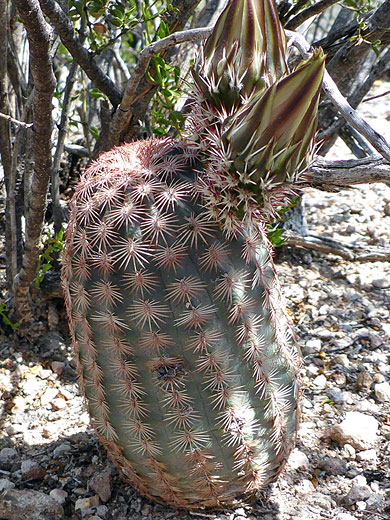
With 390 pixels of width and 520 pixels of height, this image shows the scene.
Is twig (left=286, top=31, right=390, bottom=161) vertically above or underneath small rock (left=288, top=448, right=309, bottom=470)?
above

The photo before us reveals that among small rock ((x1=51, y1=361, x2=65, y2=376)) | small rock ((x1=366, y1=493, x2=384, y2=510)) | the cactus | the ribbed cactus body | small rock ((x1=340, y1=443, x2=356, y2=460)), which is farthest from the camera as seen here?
small rock ((x1=51, y1=361, x2=65, y2=376))

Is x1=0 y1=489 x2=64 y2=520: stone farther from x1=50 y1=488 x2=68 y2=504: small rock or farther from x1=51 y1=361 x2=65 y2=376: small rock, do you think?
x1=51 y1=361 x2=65 y2=376: small rock

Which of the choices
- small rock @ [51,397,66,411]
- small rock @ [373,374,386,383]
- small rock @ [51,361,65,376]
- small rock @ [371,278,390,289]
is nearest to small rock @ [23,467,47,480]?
small rock @ [51,397,66,411]

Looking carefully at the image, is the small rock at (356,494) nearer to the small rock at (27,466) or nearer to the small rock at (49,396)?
the small rock at (27,466)

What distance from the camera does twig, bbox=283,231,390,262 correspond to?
3.11 meters

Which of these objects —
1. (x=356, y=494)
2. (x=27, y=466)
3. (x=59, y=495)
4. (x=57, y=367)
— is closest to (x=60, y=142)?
(x=57, y=367)

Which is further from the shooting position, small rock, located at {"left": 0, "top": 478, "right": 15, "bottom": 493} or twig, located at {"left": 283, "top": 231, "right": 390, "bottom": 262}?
twig, located at {"left": 283, "top": 231, "right": 390, "bottom": 262}

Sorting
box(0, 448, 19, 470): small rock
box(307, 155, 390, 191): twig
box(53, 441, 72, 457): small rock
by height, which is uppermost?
box(307, 155, 390, 191): twig

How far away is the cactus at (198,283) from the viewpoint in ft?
4.56

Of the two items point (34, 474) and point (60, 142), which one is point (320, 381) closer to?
point (34, 474)

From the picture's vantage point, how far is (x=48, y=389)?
8.10ft

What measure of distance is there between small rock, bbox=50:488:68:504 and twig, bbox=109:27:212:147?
1330mm

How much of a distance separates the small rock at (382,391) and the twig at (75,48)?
5.11ft

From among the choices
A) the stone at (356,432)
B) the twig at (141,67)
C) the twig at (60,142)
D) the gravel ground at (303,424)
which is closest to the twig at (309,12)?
the twig at (141,67)
